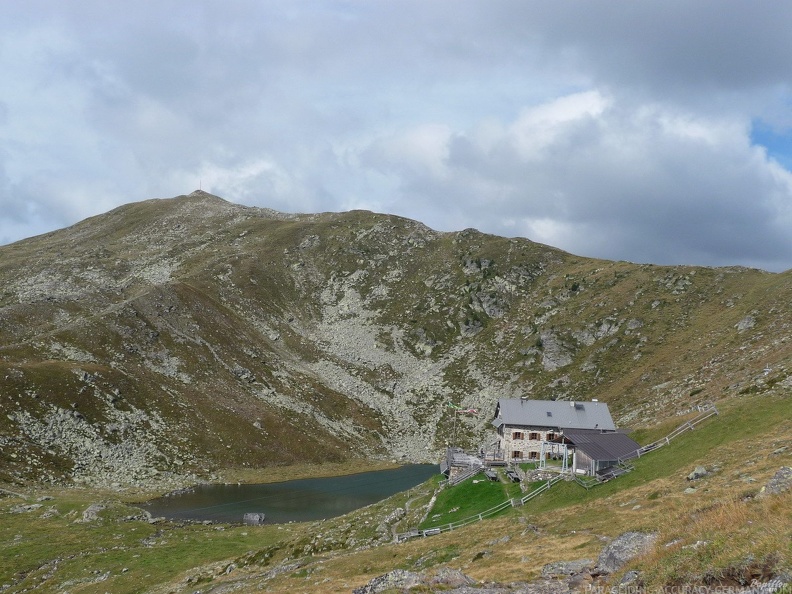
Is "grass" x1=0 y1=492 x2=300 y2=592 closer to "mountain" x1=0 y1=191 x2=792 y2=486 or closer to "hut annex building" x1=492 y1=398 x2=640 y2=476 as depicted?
"mountain" x1=0 y1=191 x2=792 y2=486

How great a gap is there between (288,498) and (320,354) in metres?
70.7

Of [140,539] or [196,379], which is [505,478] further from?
[196,379]

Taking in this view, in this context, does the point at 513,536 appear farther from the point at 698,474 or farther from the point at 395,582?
the point at 395,582

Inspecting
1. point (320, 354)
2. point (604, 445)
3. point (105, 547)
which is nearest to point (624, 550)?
point (604, 445)

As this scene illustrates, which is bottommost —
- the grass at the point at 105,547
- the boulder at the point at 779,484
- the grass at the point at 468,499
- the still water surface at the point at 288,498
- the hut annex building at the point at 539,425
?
the still water surface at the point at 288,498

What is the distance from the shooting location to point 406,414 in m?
147

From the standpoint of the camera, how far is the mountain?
102 m

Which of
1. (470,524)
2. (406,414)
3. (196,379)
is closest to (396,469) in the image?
(406,414)

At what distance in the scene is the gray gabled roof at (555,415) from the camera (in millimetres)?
74250

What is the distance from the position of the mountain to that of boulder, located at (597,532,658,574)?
4930cm

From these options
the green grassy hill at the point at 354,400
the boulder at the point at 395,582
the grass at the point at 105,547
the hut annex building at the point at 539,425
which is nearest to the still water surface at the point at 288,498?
the green grassy hill at the point at 354,400

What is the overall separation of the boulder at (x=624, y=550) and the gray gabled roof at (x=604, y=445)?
29.6 metres

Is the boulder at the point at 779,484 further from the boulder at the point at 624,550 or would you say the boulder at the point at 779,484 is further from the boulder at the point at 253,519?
the boulder at the point at 253,519

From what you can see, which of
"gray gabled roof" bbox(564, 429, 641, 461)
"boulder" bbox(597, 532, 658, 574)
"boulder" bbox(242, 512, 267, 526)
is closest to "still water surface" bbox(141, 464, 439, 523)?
"boulder" bbox(242, 512, 267, 526)
